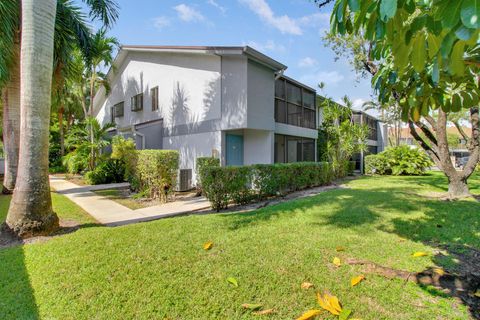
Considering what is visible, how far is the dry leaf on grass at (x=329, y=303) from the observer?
2719 mm

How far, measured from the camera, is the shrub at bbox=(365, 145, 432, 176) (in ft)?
64.4

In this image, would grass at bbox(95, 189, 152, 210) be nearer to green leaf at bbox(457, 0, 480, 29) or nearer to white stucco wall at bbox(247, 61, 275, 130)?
white stucco wall at bbox(247, 61, 275, 130)

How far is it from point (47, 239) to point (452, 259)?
7218mm

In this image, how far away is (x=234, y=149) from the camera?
41.8ft

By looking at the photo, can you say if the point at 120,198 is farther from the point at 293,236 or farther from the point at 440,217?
the point at 440,217

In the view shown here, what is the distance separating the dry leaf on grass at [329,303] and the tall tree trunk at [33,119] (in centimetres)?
544

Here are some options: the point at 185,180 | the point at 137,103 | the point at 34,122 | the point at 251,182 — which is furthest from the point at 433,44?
the point at 137,103

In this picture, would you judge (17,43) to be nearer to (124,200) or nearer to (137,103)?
(124,200)

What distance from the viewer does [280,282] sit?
10.8 feet

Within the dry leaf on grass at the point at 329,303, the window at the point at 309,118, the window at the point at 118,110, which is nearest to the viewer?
the dry leaf on grass at the point at 329,303

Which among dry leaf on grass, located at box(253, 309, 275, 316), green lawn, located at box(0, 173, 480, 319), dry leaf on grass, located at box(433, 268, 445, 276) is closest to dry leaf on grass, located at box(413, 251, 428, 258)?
green lawn, located at box(0, 173, 480, 319)

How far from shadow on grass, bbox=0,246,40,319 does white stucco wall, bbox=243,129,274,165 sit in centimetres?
967

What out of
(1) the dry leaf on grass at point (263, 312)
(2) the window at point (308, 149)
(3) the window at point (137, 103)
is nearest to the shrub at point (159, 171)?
(1) the dry leaf on grass at point (263, 312)

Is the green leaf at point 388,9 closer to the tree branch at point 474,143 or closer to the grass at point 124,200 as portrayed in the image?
the grass at point 124,200
